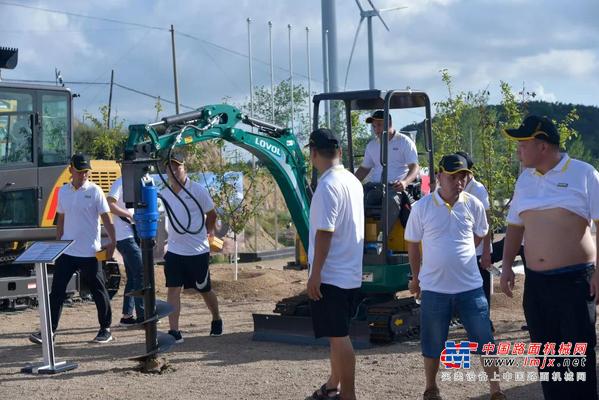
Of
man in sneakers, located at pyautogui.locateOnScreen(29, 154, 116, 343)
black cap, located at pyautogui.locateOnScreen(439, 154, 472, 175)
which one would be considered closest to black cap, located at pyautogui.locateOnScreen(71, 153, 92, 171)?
man in sneakers, located at pyautogui.locateOnScreen(29, 154, 116, 343)

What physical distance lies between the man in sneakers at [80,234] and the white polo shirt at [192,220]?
691mm

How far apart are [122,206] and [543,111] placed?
63.4 meters

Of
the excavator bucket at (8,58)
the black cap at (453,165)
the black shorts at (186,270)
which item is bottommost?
the black shorts at (186,270)

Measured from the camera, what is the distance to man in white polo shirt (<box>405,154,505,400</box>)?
280 inches

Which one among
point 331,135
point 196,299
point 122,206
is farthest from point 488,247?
point 196,299

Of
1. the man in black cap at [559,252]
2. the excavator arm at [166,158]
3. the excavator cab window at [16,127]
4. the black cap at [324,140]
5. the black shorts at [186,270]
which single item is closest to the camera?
the man in black cap at [559,252]

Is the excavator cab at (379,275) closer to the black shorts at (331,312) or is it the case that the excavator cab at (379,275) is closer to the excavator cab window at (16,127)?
the black shorts at (331,312)

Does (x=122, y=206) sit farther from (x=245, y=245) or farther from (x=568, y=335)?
(x=245, y=245)

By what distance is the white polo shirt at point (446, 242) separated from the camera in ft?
23.4

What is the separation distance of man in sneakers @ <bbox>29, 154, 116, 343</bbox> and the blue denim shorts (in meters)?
4.47

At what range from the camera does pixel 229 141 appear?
10273 millimetres

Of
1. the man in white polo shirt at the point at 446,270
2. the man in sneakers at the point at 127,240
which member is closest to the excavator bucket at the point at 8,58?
the man in sneakers at the point at 127,240

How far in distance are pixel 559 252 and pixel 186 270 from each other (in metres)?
5.25

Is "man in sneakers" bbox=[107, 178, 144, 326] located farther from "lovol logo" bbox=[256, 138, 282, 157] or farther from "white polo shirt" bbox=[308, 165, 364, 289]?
"white polo shirt" bbox=[308, 165, 364, 289]
